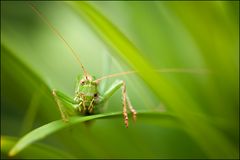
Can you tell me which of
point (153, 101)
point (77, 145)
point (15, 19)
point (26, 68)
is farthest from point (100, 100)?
point (15, 19)

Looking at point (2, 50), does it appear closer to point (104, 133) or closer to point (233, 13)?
point (104, 133)

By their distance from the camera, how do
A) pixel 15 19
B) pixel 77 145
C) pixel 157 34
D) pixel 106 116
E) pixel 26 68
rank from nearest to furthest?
1. pixel 106 116
2. pixel 26 68
3. pixel 77 145
4. pixel 157 34
5. pixel 15 19

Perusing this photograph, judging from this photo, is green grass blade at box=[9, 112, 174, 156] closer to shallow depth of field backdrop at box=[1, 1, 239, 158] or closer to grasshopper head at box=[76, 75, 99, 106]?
shallow depth of field backdrop at box=[1, 1, 239, 158]

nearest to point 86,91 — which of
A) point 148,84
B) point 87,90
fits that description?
point 87,90

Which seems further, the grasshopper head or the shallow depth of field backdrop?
the grasshopper head

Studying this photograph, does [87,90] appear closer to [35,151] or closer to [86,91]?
[86,91]

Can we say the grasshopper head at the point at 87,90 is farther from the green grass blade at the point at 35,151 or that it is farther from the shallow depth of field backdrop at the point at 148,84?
the green grass blade at the point at 35,151

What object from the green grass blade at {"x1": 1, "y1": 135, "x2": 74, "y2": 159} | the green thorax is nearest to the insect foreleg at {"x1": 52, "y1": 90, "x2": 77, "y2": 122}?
the green thorax

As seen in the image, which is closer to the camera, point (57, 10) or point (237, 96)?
point (237, 96)
